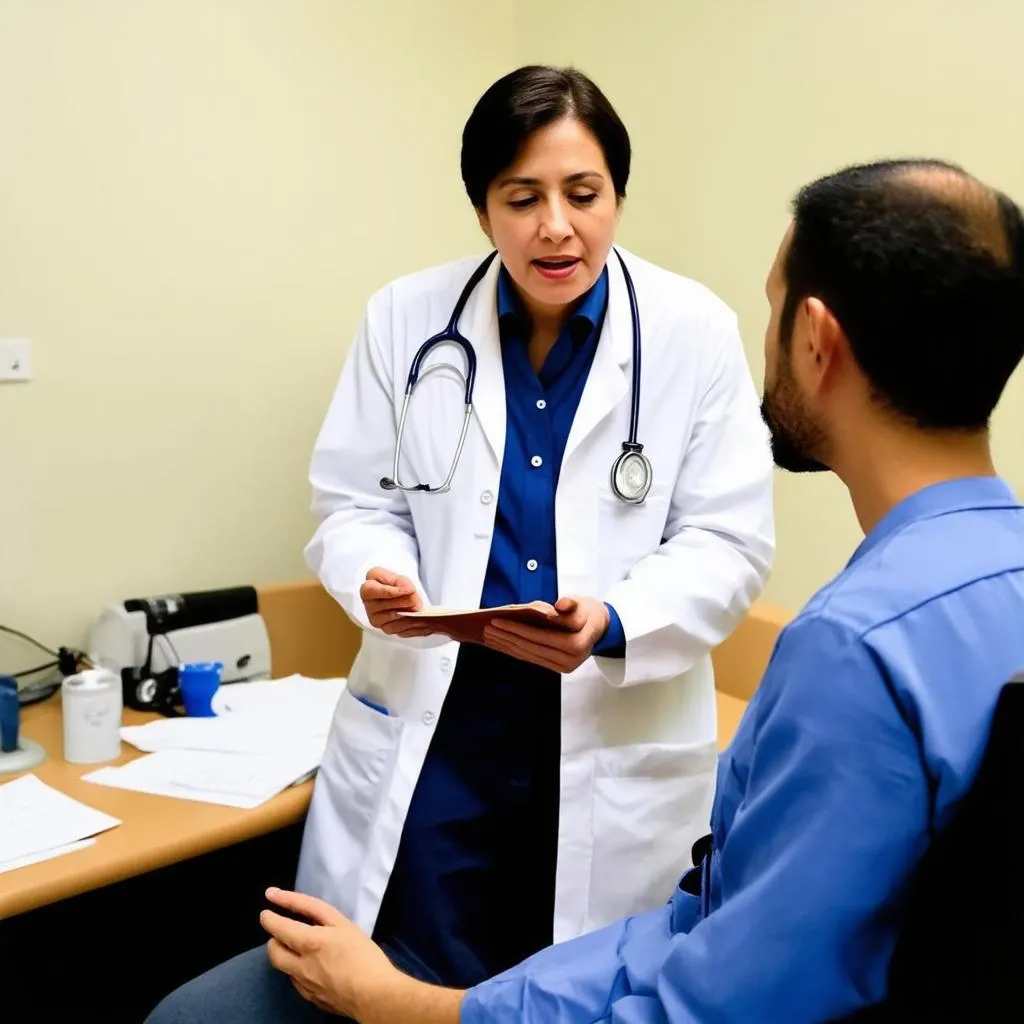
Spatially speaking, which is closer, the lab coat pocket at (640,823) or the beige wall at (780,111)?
the lab coat pocket at (640,823)

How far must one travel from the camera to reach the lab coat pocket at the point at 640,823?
141cm

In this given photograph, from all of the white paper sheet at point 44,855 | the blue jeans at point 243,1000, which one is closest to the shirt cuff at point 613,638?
the blue jeans at point 243,1000

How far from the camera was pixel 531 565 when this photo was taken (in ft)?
4.81

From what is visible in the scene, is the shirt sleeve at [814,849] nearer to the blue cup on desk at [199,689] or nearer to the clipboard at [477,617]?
the clipboard at [477,617]

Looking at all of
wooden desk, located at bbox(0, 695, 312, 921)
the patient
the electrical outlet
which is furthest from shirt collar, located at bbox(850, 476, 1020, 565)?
the electrical outlet

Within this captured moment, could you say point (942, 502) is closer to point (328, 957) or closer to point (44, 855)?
point (328, 957)

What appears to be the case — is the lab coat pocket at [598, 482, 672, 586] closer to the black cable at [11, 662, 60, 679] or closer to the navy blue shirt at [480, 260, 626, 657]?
the navy blue shirt at [480, 260, 626, 657]

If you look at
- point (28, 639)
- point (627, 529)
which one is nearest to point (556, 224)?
point (627, 529)

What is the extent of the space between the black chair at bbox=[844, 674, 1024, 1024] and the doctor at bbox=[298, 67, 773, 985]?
2.01ft

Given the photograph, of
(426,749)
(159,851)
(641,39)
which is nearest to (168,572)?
(159,851)

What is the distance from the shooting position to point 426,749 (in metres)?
1.44

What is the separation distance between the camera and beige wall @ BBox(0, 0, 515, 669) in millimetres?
2088

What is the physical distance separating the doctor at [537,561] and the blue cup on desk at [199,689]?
1.64ft

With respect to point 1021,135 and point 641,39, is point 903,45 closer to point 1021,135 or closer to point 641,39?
point 1021,135
